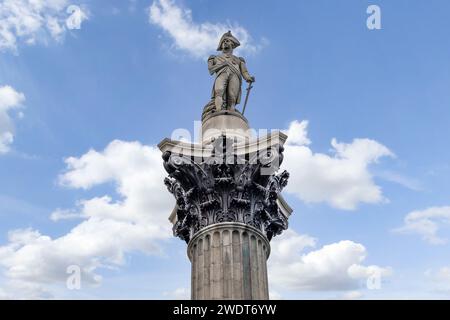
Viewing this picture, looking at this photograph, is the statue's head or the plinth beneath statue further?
the statue's head

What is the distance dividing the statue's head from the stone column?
9853 millimetres

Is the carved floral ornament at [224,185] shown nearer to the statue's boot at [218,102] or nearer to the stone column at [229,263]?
the stone column at [229,263]

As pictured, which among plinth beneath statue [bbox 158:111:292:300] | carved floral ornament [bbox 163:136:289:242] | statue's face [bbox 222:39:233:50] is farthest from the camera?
statue's face [bbox 222:39:233:50]

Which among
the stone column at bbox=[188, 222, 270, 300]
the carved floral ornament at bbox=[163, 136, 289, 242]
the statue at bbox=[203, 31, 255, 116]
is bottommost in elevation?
the stone column at bbox=[188, 222, 270, 300]

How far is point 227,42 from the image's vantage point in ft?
89.7

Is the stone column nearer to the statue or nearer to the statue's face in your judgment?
the statue

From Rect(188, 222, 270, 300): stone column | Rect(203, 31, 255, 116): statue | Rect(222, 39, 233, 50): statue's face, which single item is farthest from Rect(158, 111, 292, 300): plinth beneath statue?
Rect(222, 39, 233, 50): statue's face

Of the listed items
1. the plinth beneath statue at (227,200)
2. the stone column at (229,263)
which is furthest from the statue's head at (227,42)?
the stone column at (229,263)

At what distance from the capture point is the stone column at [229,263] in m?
19.6

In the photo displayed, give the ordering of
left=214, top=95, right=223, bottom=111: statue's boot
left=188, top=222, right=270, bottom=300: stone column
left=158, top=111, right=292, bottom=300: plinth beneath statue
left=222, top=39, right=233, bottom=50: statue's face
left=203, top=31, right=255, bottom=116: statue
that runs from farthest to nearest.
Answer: left=222, top=39, right=233, bottom=50: statue's face → left=203, top=31, right=255, bottom=116: statue → left=214, top=95, right=223, bottom=111: statue's boot → left=158, top=111, right=292, bottom=300: plinth beneath statue → left=188, top=222, right=270, bottom=300: stone column

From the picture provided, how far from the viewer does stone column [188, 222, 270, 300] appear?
19578 millimetres

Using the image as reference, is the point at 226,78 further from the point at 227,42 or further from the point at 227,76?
the point at 227,42

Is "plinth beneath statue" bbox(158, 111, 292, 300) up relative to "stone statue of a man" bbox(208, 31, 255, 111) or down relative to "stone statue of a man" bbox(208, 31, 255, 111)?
down

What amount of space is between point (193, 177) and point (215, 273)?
12.2 feet
